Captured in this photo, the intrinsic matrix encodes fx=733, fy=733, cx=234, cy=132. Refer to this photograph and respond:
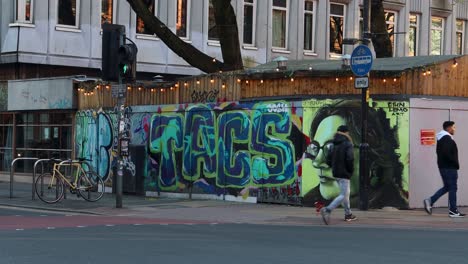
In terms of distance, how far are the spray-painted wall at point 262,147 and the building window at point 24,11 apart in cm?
813

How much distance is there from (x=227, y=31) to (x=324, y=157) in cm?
597

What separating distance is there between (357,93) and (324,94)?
76 cm

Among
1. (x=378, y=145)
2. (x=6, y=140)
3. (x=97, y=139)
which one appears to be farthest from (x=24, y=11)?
(x=378, y=145)

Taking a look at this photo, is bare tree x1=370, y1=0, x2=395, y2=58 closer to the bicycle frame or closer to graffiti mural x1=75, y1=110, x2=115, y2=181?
graffiti mural x1=75, y1=110, x2=115, y2=181

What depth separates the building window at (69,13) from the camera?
28.3 m

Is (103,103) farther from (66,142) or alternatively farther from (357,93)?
(357,93)

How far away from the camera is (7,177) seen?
86.4 ft

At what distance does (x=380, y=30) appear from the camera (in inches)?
918

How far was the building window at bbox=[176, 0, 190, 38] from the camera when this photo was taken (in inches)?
1226

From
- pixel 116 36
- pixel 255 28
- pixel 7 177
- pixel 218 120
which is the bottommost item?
pixel 7 177

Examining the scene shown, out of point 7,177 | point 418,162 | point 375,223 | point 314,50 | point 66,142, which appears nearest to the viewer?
point 375,223

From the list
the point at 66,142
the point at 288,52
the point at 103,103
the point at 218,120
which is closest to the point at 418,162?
the point at 218,120

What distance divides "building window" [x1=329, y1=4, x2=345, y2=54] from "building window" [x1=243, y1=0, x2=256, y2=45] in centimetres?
438

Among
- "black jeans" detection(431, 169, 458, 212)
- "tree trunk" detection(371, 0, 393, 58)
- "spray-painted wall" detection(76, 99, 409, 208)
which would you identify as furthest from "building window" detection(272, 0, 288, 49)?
"black jeans" detection(431, 169, 458, 212)
